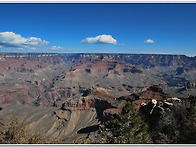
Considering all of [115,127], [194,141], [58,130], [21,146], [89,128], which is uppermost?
[21,146]

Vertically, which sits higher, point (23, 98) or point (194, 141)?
point (194, 141)

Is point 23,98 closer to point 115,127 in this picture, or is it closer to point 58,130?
point 58,130

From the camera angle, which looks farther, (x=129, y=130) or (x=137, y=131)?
(x=137, y=131)

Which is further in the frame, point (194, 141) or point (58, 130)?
point (58, 130)

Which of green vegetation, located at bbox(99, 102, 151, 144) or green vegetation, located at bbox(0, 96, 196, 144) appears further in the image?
green vegetation, located at bbox(99, 102, 151, 144)

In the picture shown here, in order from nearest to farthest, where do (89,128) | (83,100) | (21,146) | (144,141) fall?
(21,146), (144,141), (89,128), (83,100)

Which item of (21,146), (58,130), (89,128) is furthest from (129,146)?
(58,130)

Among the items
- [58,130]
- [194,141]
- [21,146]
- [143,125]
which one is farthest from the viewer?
[58,130]

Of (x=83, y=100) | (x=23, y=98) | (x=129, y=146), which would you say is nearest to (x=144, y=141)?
(x=129, y=146)

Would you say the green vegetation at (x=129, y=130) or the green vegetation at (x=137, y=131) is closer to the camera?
the green vegetation at (x=137, y=131)

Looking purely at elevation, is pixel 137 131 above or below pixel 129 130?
below
